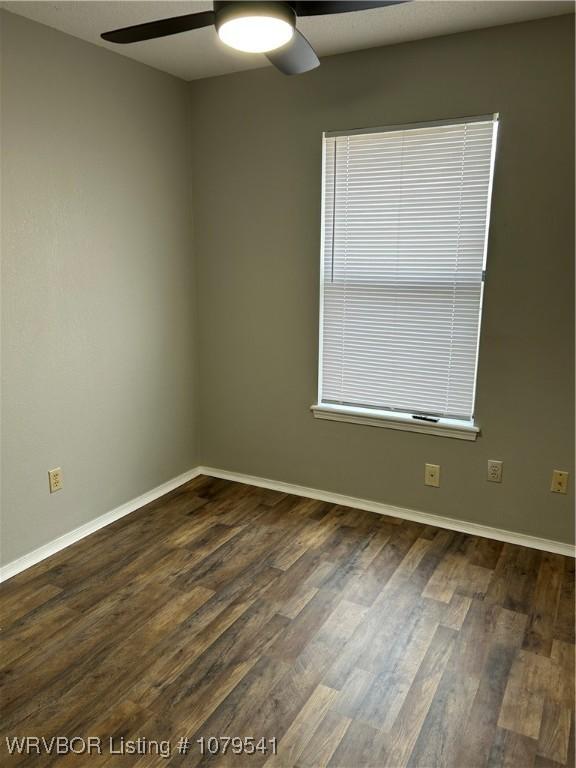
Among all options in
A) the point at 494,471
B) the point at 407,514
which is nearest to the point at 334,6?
the point at 494,471

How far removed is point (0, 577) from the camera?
2.67m

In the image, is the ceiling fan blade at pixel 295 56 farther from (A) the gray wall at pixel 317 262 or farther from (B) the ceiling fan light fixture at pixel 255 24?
(A) the gray wall at pixel 317 262

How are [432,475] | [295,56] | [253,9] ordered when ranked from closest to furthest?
[253,9]
[295,56]
[432,475]

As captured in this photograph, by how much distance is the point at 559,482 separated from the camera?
2.90 meters

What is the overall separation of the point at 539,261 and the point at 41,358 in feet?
8.12

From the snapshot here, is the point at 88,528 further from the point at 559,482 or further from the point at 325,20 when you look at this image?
the point at 325,20

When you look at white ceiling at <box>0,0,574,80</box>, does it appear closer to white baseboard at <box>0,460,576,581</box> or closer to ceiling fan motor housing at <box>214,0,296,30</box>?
ceiling fan motor housing at <box>214,0,296,30</box>

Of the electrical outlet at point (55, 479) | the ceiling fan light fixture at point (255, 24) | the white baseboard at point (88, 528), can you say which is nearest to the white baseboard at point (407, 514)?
the white baseboard at point (88, 528)

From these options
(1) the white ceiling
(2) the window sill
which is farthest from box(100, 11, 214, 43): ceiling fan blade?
(2) the window sill

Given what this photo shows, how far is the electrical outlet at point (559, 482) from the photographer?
2.88 meters

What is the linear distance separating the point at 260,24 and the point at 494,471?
237cm

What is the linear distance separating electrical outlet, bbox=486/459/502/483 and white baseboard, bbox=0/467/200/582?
6.36ft

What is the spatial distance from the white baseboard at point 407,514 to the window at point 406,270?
507 mm

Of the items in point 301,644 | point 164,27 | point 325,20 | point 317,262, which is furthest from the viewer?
point 317,262
